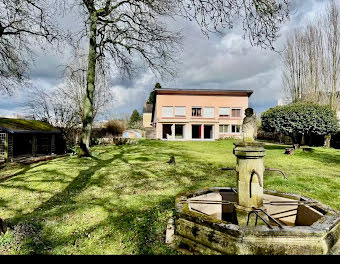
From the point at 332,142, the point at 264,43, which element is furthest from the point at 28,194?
the point at 332,142

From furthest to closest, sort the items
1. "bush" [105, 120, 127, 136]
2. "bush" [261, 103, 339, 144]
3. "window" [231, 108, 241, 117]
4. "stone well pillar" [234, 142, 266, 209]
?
1. "window" [231, 108, 241, 117]
2. "bush" [105, 120, 127, 136]
3. "bush" [261, 103, 339, 144]
4. "stone well pillar" [234, 142, 266, 209]

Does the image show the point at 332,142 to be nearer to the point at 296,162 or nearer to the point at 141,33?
the point at 296,162

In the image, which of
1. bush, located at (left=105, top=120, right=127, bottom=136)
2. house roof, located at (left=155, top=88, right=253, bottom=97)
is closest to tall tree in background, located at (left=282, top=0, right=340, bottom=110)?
house roof, located at (left=155, top=88, right=253, bottom=97)

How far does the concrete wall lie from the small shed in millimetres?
16639

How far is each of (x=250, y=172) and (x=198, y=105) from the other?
32344 millimetres

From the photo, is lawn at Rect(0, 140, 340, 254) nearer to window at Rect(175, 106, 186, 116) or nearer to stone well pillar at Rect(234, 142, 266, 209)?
stone well pillar at Rect(234, 142, 266, 209)

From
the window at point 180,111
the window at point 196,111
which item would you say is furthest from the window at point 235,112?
the window at point 180,111

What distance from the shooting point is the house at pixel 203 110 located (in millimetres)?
35125

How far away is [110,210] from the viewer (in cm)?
628

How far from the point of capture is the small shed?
1612cm

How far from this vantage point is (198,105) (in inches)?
1407

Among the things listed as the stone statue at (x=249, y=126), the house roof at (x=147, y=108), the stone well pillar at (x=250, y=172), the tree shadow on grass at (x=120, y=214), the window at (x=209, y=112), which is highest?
the house roof at (x=147, y=108)

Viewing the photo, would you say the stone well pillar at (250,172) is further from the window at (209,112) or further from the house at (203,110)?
the window at (209,112)

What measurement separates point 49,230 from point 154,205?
2796 mm
